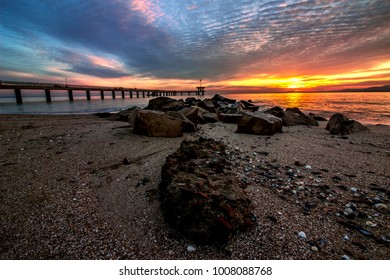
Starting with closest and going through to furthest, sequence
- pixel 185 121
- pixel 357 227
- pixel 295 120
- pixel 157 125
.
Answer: pixel 357 227
pixel 157 125
pixel 185 121
pixel 295 120

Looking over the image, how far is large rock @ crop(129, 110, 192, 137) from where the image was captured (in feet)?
22.7

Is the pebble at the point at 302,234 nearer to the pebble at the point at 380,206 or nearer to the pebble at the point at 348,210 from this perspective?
the pebble at the point at 348,210

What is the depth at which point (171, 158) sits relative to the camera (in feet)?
13.1

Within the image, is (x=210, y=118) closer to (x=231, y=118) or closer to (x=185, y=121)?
(x=231, y=118)

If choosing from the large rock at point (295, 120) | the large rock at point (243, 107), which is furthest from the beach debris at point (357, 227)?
the large rock at point (243, 107)

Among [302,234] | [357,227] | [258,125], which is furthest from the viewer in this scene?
[258,125]

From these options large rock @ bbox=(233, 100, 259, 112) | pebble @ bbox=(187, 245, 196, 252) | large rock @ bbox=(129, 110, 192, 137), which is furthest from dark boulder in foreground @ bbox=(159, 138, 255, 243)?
large rock @ bbox=(233, 100, 259, 112)

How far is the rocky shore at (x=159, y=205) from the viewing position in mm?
2178

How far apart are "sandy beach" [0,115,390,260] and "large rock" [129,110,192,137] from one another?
1.35m

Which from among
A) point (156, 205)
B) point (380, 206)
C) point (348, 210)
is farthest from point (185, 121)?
point (380, 206)

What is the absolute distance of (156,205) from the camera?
2.93 m

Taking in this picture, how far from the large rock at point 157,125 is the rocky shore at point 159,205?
4.26ft

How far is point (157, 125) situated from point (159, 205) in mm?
4399
